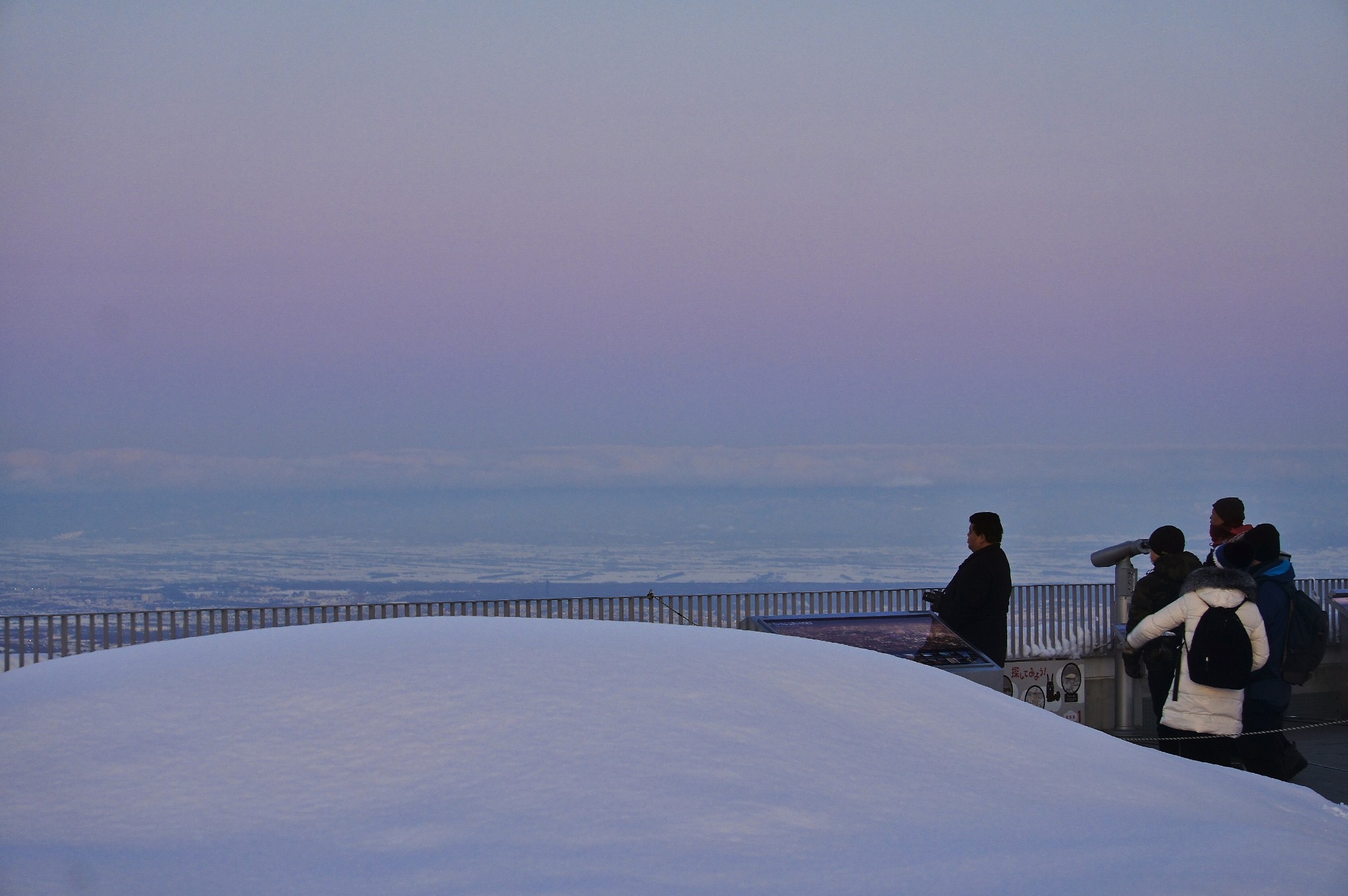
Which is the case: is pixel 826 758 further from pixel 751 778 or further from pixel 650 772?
pixel 650 772

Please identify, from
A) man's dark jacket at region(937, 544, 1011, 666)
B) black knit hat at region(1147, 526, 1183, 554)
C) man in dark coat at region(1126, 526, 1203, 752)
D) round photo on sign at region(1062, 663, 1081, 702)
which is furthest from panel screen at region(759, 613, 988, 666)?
round photo on sign at region(1062, 663, 1081, 702)

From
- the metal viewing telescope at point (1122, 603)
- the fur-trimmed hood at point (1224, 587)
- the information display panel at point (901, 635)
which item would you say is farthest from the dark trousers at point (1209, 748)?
the metal viewing telescope at point (1122, 603)

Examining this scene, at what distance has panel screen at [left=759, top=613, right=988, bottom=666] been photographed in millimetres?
6086

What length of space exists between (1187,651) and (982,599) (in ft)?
4.46

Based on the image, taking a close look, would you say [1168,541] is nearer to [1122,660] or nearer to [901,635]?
[901,635]

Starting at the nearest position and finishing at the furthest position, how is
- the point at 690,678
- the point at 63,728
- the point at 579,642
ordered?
the point at 63,728 < the point at 690,678 < the point at 579,642

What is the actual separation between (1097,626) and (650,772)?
9.18 metres

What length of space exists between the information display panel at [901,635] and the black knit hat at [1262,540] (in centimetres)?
146

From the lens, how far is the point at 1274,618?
570 cm

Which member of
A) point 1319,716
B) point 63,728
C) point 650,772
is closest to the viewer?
point 650,772

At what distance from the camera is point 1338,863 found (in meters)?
2.39

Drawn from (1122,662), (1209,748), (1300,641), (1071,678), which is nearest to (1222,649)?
(1209,748)

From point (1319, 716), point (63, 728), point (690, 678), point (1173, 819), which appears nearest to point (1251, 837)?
point (1173, 819)

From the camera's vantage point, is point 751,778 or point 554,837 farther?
point 751,778
